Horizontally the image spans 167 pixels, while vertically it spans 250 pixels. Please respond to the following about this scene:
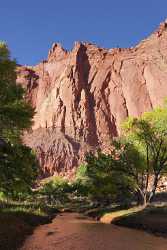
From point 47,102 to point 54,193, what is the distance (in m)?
85.9

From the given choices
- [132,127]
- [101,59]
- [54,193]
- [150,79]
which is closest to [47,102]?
[101,59]

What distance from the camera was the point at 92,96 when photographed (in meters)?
161

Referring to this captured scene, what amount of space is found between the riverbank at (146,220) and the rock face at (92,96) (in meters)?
104

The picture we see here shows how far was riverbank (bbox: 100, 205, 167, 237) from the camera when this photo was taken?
26.2 metres

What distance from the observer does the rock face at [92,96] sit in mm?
144625

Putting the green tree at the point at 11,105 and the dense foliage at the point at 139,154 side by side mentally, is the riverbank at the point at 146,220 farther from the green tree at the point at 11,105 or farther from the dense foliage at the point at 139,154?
the green tree at the point at 11,105

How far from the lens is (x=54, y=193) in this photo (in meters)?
87.6

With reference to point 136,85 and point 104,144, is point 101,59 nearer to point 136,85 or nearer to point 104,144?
point 136,85

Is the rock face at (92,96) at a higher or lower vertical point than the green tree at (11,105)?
higher

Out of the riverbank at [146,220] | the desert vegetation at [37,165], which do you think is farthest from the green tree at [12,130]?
the riverbank at [146,220]

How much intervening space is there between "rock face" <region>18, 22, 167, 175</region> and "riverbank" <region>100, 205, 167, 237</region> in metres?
104

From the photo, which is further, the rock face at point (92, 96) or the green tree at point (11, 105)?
the rock face at point (92, 96)

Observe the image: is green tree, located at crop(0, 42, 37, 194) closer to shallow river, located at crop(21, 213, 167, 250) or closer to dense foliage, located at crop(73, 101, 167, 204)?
shallow river, located at crop(21, 213, 167, 250)

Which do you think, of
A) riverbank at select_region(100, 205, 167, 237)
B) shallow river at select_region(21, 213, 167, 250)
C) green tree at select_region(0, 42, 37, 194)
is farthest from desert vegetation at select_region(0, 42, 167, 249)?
shallow river at select_region(21, 213, 167, 250)
